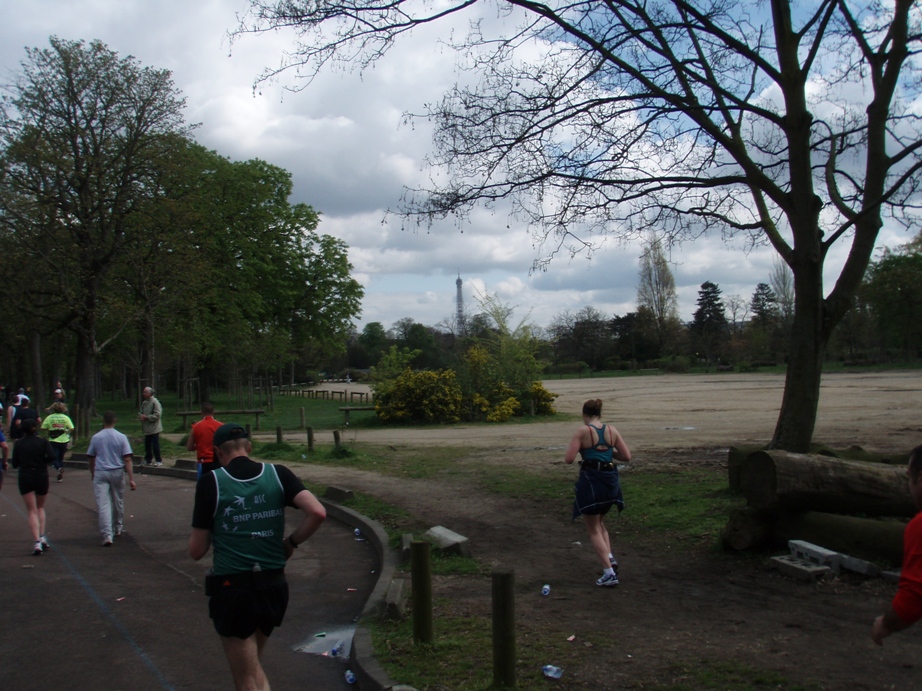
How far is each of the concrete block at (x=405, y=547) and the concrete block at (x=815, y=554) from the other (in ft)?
12.2

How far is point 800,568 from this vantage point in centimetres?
652

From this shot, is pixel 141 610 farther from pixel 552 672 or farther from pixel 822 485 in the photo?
pixel 822 485

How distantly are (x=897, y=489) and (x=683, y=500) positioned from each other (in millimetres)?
3180

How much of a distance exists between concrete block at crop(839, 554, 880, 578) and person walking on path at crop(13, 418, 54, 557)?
878 cm

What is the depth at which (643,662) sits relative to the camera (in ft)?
16.3

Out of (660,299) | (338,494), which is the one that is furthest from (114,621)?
(660,299)

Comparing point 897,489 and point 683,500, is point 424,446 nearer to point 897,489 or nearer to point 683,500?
point 683,500

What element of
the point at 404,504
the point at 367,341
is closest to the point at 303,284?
the point at 404,504

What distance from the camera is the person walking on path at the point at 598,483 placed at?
22.5 feet

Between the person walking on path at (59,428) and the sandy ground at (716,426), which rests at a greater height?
the person walking on path at (59,428)

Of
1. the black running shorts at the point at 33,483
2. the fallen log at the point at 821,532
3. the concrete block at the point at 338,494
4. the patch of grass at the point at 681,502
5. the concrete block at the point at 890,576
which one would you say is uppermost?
the black running shorts at the point at 33,483

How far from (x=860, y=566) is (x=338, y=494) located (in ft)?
26.8

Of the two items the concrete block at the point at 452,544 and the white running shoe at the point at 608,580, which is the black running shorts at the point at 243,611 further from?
the concrete block at the point at 452,544

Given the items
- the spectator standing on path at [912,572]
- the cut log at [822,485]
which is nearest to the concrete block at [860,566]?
the cut log at [822,485]
